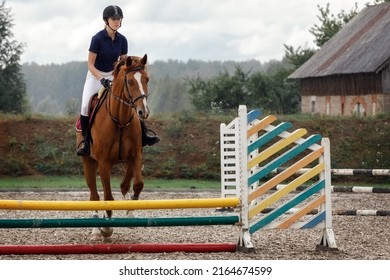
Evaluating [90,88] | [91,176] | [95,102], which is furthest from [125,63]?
[91,176]

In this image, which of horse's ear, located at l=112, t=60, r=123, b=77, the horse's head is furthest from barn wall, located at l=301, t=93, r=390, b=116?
the horse's head

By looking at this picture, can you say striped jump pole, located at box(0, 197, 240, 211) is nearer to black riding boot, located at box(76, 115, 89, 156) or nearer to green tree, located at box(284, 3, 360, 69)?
black riding boot, located at box(76, 115, 89, 156)

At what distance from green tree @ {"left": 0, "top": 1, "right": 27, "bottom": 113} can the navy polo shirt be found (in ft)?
121

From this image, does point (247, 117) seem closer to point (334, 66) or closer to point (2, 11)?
point (2, 11)

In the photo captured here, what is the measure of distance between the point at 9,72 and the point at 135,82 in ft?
132

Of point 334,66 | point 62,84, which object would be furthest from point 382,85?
point 62,84

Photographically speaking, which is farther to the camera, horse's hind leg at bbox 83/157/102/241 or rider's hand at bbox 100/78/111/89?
horse's hind leg at bbox 83/157/102/241

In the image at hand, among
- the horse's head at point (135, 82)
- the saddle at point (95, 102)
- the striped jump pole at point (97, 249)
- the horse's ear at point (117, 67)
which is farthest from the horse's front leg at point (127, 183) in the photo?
the striped jump pole at point (97, 249)

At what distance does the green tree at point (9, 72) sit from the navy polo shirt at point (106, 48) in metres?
36.8

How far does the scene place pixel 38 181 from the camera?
1114 inches

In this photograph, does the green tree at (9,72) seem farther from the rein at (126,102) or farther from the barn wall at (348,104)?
the rein at (126,102)

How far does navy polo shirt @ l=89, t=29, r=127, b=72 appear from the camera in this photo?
1284 centimetres

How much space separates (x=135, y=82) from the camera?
11.8 metres

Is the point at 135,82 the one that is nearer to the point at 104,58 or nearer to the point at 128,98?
the point at 128,98
